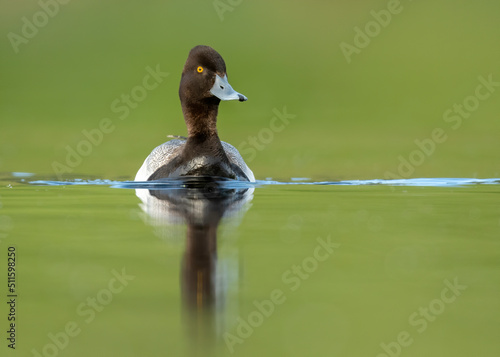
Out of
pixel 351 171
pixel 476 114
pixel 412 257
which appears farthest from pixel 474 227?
pixel 476 114

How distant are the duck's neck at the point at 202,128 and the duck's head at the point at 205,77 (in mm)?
85

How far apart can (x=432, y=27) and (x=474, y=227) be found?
51.2m

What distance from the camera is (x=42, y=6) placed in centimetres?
6222

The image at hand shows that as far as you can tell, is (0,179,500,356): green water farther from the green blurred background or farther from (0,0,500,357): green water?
the green blurred background

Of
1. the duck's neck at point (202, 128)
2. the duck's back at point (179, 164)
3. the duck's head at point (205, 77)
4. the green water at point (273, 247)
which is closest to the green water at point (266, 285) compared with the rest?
the green water at point (273, 247)

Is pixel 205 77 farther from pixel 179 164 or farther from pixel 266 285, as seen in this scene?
pixel 266 285

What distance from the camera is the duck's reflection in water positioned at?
208 inches

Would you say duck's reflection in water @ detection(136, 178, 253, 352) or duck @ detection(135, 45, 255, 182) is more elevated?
duck @ detection(135, 45, 255, 182)

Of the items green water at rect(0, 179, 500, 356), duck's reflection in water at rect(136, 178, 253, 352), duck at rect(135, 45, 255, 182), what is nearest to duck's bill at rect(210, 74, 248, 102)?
duck at rect(135, 45, 255, 182)

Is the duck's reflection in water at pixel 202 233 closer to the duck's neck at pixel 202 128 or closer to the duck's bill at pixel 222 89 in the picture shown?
the duck's neck at pixel 202 128

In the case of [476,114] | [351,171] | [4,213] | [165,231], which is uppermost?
[476,114]

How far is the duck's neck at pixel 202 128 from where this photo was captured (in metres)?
14.5

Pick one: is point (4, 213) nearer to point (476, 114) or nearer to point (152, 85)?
point (476, 114)

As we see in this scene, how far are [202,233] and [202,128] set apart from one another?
265 inches
